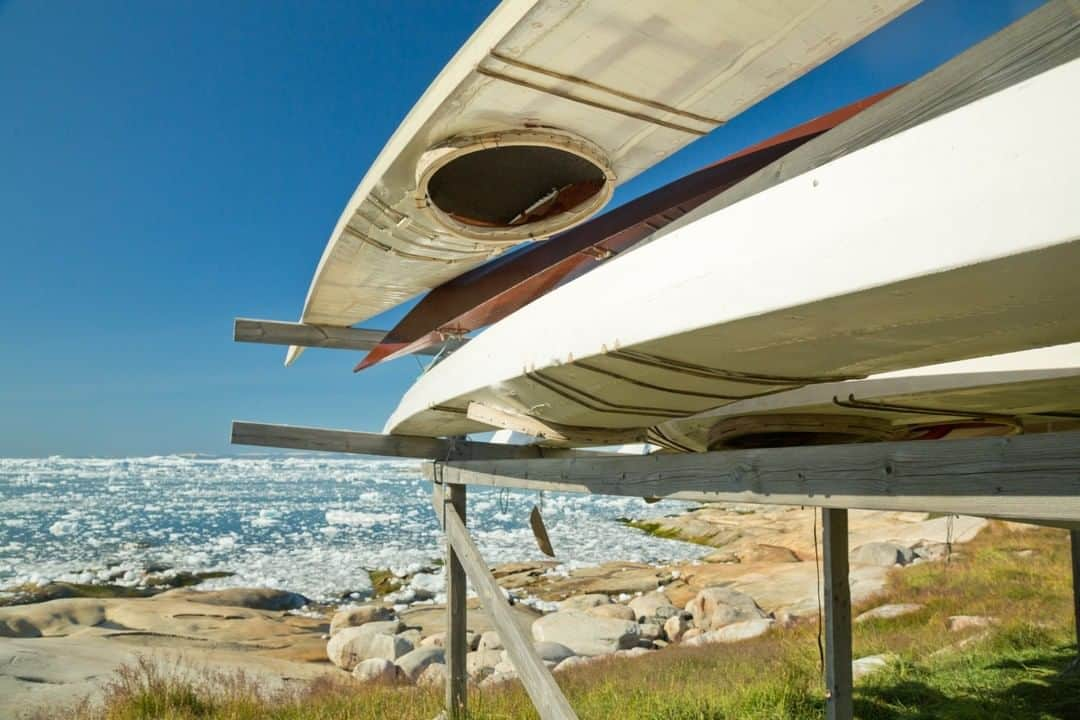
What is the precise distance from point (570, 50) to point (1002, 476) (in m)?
1.45

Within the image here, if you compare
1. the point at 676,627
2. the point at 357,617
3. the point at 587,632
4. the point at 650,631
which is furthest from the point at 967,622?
the point at 357,617

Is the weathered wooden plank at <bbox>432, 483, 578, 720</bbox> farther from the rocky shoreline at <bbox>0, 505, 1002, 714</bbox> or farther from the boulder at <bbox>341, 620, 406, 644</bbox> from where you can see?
the boulder at <bbox>341, 620, 406, 644</bbox>

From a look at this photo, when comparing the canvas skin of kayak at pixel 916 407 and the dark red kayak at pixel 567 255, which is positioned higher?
the dark red kayak at pixel 567 255

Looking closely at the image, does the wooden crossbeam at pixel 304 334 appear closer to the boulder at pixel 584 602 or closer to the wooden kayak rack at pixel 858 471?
the wooden kayak rack at pixel 858 471

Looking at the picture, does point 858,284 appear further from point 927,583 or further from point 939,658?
point 927,583

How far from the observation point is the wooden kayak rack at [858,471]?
1.14 metres

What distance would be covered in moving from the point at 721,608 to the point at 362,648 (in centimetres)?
630

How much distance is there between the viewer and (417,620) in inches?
525

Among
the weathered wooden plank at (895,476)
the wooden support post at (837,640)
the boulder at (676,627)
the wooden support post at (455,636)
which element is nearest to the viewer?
the weathered wooden plank at (895,476)

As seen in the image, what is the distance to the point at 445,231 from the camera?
2873 millimetres

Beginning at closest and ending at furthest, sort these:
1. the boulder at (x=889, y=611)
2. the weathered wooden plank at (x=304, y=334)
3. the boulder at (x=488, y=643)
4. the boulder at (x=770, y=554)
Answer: the weathered wooden plank at (x=304, y=334) → the boulder at (x=889, y=611) → the boulder at (x=488, y=643) → the boulder at (x=770, y=554)

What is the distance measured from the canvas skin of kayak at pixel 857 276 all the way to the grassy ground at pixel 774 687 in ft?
13.9

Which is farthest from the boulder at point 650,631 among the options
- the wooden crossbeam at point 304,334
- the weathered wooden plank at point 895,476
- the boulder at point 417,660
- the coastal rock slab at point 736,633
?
the weathered wooden plank at point 895,476

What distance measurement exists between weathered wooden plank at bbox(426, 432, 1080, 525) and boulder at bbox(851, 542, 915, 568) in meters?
15.1
